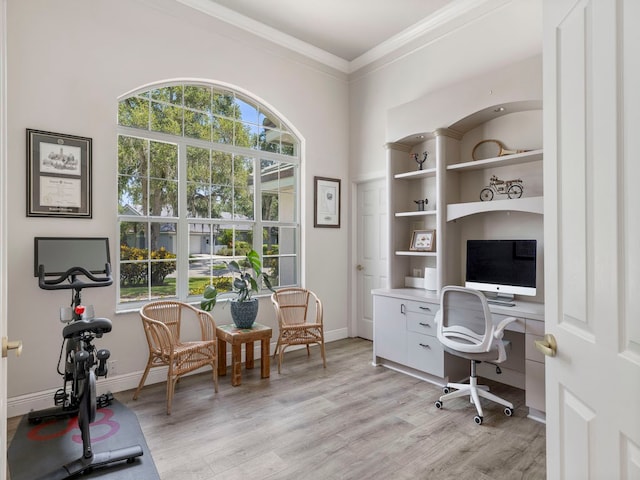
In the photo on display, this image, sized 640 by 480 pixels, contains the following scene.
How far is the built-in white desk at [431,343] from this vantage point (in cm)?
280

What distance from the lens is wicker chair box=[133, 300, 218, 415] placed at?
9.96 feet

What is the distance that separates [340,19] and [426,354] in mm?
3702

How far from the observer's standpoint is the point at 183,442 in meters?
2.50

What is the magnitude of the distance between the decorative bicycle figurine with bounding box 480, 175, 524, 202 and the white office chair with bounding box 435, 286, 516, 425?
1.22m

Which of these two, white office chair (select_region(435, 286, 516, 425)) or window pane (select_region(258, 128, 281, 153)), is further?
window pane (select_region(258, 128, 281, 153))

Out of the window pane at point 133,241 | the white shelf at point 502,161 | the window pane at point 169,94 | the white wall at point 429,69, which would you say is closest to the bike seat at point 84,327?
the window pane at point 133,241

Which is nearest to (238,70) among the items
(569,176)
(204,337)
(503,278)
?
(204,337)

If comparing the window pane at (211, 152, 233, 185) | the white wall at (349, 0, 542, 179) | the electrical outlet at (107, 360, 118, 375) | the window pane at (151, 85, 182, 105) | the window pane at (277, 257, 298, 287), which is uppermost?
the white wall at (349, 0, 542, 179)

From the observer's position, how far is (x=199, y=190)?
3.98m

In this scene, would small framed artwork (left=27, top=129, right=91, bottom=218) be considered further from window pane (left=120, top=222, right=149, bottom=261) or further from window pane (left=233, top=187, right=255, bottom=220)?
window pane (left=233, top=187, right=255, bottom=220)

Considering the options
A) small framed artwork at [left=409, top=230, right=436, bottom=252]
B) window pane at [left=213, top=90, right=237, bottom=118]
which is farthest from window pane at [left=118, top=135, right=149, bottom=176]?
small framed artwork at [left=409, top=230, right=436, bottom=252]

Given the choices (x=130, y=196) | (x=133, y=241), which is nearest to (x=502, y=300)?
(x=133, y=241)

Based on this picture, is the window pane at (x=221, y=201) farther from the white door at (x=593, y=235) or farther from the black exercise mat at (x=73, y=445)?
the white door at (x=593, y=235)

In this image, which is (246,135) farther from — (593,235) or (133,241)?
(593,235)
